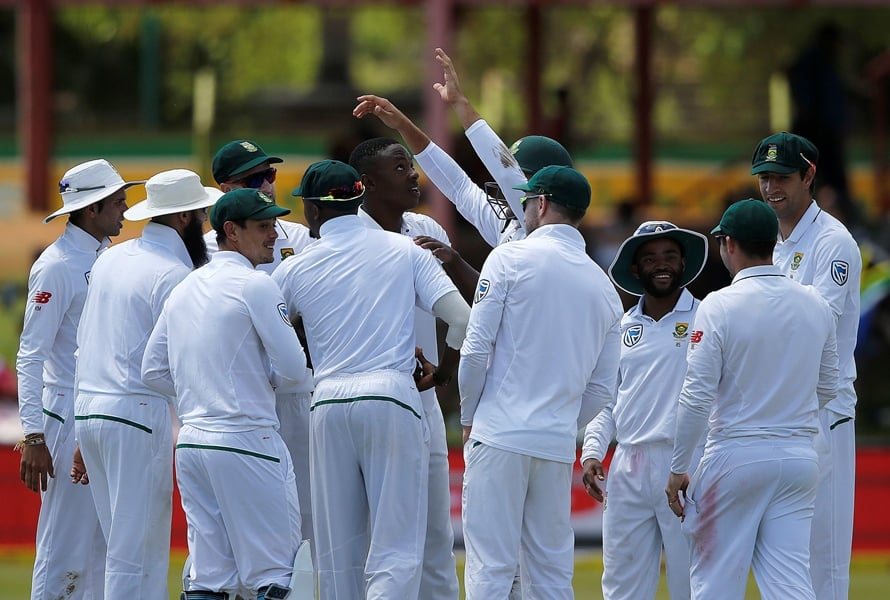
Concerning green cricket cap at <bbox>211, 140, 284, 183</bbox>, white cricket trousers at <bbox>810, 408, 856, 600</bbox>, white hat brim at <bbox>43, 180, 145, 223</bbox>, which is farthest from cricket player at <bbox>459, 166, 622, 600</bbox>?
white hat brim at <bbox>43, 180, 145, 223</bbox>

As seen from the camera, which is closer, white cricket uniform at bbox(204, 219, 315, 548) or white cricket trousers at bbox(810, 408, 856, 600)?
white cricket trousers at bbox(810, 408, 856, 600)

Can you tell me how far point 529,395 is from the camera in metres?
5.91

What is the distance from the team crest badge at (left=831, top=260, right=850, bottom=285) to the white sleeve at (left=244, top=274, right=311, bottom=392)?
2323 mm

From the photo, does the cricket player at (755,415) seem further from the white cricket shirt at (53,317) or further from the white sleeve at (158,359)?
the white cricket shirt at (53,317)

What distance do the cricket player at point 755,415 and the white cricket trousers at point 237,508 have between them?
158 cm

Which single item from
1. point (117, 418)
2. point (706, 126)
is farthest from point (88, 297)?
point (706, 126)

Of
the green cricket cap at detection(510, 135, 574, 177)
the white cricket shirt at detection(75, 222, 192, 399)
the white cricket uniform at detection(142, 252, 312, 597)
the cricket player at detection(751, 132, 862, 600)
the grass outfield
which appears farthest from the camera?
the grass outfield

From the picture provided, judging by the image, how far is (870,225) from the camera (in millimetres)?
13320

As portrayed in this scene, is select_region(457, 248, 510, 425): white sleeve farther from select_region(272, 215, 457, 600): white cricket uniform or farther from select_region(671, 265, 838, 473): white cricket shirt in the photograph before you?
select_region(671, 265, 838, 473): white cricket shirt

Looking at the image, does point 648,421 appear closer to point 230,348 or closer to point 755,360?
point 755,360

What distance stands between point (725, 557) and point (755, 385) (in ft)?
2.31

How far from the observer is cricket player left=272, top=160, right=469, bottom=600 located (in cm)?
600

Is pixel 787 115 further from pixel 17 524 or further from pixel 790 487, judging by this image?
pixel 790 487

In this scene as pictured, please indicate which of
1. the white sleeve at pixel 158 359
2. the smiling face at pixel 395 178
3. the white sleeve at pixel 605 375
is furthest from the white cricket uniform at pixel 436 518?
the white sleeve at pixel 158 359
